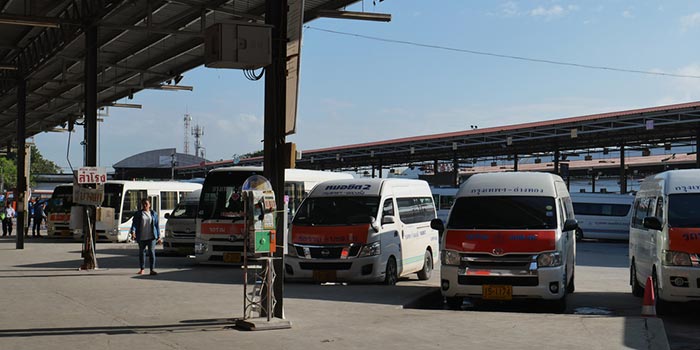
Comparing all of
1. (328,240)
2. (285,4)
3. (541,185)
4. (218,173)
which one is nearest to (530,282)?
(541,185)

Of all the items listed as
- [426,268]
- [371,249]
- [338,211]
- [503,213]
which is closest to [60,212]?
[426,268]

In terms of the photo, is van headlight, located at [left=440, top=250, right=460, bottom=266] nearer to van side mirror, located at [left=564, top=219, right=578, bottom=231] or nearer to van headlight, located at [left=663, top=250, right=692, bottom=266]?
van side mirror, located at [left=564, top=219, right=578, bottom=231]

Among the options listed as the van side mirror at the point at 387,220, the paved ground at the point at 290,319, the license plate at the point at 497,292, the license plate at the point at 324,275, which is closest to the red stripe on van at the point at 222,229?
the paved ground at the point at 290,319

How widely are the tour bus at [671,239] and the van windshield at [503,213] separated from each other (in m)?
1.61

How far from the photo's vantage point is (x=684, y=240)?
36.7 feet

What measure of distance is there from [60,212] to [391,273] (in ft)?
75.3

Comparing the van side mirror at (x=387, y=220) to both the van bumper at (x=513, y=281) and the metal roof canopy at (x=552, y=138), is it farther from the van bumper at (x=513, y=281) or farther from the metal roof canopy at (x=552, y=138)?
the metal roof canopy at (x=552, y=138)

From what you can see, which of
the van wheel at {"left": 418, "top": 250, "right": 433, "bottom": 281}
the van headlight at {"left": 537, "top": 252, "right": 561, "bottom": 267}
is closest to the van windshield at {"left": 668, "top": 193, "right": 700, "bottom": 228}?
the van headlight at {"left": 537, "top": 252, "right": 561, "bottom": 267}

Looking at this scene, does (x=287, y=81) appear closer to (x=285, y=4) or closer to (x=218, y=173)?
(x=285, y=4)

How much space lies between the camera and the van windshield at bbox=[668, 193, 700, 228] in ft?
37.9

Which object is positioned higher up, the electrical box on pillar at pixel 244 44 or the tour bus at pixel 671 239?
the electrical box on pillar at pixel 244 44

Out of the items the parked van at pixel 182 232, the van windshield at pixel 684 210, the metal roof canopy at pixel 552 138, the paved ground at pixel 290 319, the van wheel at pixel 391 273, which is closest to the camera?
the paved ground at pixel 290 319

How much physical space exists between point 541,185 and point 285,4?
568 cm

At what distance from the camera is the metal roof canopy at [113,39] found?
19.2 meters
